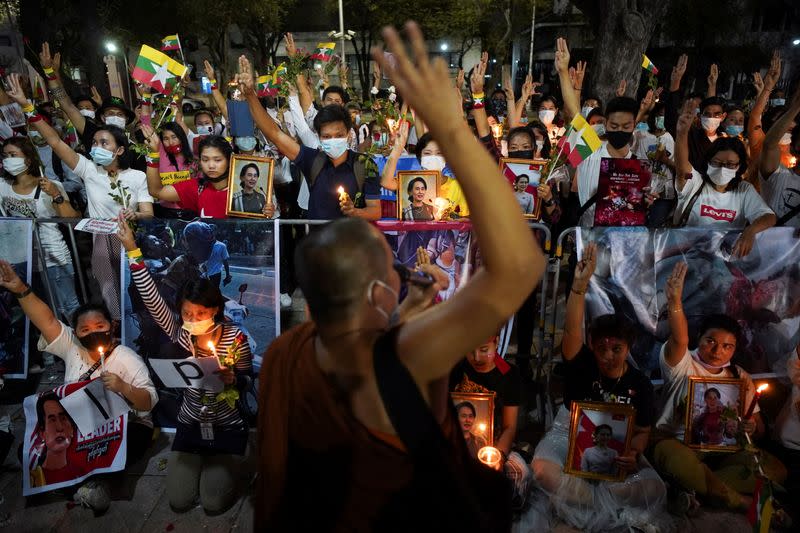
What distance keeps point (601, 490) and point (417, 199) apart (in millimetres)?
2653

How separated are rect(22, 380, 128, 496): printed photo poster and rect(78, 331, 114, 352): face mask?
0.35 metres

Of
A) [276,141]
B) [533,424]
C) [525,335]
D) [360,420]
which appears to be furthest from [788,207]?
[360,420]

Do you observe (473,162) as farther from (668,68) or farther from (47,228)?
(668,68)

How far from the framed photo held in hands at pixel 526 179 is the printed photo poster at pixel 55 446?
11.9ft

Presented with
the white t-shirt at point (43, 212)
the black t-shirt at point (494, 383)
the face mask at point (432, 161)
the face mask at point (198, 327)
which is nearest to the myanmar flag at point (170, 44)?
the white t-shirt at point (43, 212)

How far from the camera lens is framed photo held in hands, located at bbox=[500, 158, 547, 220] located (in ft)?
14.3

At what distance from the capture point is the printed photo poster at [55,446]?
3.53m

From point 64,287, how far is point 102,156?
1339mm

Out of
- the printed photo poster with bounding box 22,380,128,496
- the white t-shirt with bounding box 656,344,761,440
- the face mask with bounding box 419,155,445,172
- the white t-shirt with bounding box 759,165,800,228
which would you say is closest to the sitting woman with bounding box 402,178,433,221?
the face mask with bounding box 419,155,445,172

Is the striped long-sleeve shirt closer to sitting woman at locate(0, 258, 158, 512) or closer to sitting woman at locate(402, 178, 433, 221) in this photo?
sitting woman at locate(0, 258, 158, 512)

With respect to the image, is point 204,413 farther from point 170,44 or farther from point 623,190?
point 170,44

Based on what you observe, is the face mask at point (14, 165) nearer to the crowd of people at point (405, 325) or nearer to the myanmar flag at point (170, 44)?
the crowd of people at point (405, 325)

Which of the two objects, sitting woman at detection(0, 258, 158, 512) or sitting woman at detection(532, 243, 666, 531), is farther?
sitting woman at detection(0, 258, 158, 512)

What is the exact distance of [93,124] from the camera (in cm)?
735
